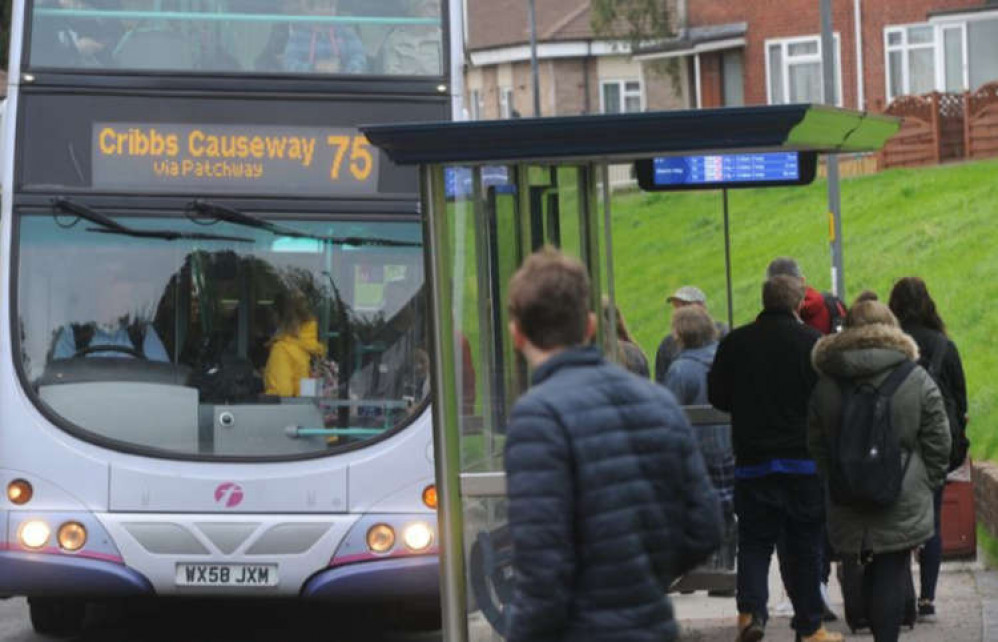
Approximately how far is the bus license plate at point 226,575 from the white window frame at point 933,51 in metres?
38.0

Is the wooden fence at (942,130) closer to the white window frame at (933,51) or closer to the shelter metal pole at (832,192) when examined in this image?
the white window frame at (933,51)

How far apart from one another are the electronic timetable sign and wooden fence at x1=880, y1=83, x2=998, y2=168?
31.0m

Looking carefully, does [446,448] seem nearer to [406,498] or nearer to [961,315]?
[406,498]

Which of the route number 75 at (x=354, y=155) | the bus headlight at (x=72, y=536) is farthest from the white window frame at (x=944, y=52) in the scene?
the bus headlight at (x=72, y=536)

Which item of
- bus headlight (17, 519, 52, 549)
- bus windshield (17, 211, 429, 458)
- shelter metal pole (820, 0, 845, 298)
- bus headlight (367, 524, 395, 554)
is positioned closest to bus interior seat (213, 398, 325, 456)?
bus windshield (17, 211, 429, 458)

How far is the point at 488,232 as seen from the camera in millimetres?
8391

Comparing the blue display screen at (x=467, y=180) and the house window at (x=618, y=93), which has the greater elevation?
the house window at (x=618, y=93)

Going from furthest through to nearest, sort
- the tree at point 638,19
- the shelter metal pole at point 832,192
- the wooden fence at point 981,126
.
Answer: the tree at point 638,19, the wooden fence at point 981,126, the shelter metal pole at point 832,192

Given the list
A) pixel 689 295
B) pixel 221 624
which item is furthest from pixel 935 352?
pixel 221 624

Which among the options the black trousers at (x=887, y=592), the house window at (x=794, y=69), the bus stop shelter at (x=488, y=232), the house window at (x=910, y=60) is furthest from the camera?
the house window at (x=794, y=69)

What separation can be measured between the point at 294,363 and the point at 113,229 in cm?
110

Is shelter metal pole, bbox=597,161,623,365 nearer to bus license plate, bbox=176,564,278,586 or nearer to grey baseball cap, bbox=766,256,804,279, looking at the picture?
grey baseball cap, bbox=766,256,804,279

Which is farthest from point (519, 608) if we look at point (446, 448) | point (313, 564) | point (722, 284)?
point (722, 284)

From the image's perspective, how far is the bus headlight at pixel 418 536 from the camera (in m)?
10.3
